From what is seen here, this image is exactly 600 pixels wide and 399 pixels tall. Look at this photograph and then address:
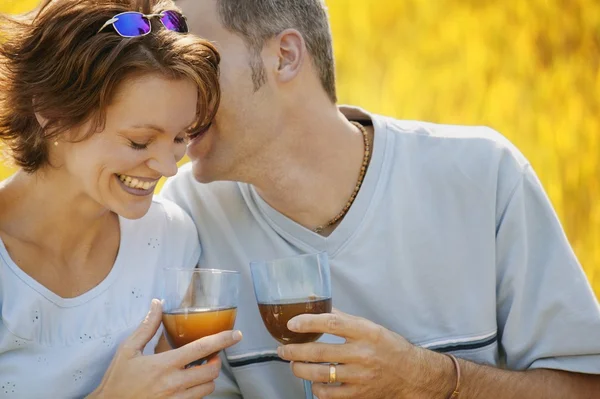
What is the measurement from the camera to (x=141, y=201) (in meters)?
2.20

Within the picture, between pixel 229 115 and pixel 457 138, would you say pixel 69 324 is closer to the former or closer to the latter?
pixel 229 115

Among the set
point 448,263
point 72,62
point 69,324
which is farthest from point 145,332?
point 448,263

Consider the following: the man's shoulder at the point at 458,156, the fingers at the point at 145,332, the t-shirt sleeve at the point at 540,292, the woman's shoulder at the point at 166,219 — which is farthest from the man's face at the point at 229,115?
the t-shirt sleeve at the point at 540,292

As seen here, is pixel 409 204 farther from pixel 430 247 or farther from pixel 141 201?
pixel 141 201

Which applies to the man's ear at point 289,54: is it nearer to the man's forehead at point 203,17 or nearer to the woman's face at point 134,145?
the man's forehead at point 203,17

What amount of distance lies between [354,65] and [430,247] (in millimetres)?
1338

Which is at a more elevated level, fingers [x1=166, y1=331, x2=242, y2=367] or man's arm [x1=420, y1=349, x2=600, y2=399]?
fingers [x1=166, y1=331, x2=242, y2=367]

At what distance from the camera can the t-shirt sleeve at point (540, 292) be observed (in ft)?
7.98

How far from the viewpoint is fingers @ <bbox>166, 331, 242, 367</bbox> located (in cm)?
197

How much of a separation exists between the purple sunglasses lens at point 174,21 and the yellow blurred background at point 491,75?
58.5 inches

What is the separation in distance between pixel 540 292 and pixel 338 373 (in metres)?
0.69

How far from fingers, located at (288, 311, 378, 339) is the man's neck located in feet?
1.86

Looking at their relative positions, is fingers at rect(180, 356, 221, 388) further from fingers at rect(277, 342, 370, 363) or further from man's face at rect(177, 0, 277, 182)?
man's face at rect(177, 0, 277, 182)

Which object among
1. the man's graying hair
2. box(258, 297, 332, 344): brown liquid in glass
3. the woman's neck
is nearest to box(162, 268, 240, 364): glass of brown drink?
box(258, 297, 332, 344): brown liquid in glass
